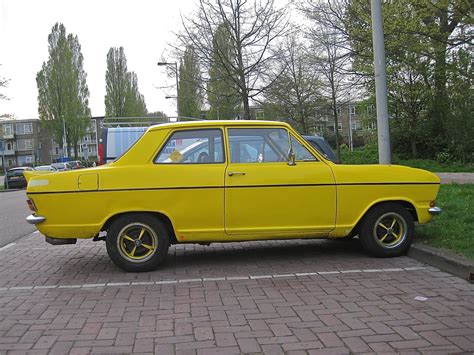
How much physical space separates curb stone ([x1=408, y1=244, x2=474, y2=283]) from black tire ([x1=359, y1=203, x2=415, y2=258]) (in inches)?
6.2

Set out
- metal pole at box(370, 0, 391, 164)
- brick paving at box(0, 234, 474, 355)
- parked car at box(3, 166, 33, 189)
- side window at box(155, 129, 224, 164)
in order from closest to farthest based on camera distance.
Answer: brick paving at box(0, 234, 474, 355) < side window at box(155, 129, 224, 164) < metal pole at box(370, 0, 391, 164) < parked car at box(3, 166, 33, 189)

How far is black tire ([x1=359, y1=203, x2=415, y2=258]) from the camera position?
6.55 m

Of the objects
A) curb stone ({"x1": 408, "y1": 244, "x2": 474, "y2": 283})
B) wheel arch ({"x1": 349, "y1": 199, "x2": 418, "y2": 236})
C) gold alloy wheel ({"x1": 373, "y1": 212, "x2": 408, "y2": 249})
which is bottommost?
curb stone ({"x1": 408, "y1": 244, "x2": 474, "y2": 283})

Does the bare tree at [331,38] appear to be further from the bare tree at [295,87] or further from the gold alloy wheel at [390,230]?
the gold alloy wheel at [390,230]

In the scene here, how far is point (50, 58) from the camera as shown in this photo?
222 ft

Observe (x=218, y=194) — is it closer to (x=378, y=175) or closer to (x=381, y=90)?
(x=378, y=175)

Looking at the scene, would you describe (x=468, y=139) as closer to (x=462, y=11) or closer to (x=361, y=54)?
(x=361, y=54)

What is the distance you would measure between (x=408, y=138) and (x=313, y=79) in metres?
8.33

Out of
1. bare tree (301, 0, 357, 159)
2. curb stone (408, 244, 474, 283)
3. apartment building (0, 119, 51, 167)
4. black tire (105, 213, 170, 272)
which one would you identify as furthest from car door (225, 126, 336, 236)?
apartment building (0, 119, 51, 167)

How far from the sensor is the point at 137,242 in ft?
20.3

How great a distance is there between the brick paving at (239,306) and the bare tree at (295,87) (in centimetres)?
1701

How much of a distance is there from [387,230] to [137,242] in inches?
126

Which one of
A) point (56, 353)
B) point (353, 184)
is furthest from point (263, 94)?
point (56, 353)

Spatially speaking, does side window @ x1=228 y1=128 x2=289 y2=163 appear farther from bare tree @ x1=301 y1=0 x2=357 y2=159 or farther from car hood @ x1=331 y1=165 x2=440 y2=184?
bare tree @ x1=301 y1=0 x2=357 y2=159
